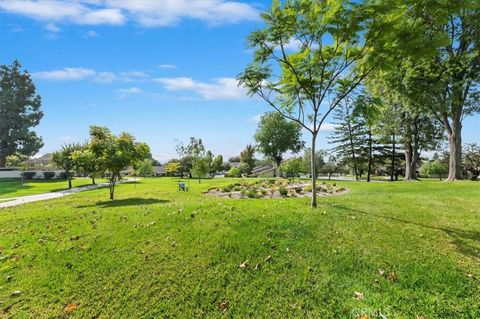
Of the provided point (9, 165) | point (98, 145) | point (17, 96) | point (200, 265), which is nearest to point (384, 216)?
point (200, 265)

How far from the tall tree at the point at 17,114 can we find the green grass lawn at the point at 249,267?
53426 mm

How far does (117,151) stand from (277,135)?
32622 millimetres

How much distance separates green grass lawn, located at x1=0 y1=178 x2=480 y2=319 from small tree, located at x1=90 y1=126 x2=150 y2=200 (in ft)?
21.1

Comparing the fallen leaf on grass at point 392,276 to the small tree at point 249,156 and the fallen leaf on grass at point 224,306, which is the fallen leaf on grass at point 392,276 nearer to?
the fallen leaf on grass at point 224,306

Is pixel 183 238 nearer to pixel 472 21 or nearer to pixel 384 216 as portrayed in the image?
pixel 384 216

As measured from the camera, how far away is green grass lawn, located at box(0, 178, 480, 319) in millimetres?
4027

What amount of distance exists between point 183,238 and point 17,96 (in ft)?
197

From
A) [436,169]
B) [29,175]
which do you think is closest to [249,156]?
[436,169]

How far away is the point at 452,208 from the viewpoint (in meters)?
8.41

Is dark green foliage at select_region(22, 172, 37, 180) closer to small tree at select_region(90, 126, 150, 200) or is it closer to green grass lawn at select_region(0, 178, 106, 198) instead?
green grass lawn at select_region(0, 178, 106, 198)

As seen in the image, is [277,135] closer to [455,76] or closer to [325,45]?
[455,76]

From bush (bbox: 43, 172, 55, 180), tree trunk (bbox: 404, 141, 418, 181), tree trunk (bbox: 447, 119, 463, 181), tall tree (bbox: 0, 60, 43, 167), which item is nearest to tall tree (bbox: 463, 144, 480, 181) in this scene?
tree trunk (bbox: 404, 141, 418, 181)

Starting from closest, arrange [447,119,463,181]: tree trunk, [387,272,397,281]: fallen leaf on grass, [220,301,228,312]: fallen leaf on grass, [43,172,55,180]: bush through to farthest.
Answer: [220,301,228,312]: fallen leaf on grass
[387,272,397,281]: fallen leaf on grass
[447,119,463,181]: tree trunk
[43,172,55,180]: bush

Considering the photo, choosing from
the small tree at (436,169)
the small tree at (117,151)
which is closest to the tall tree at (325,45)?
the small tree at (117,151)
